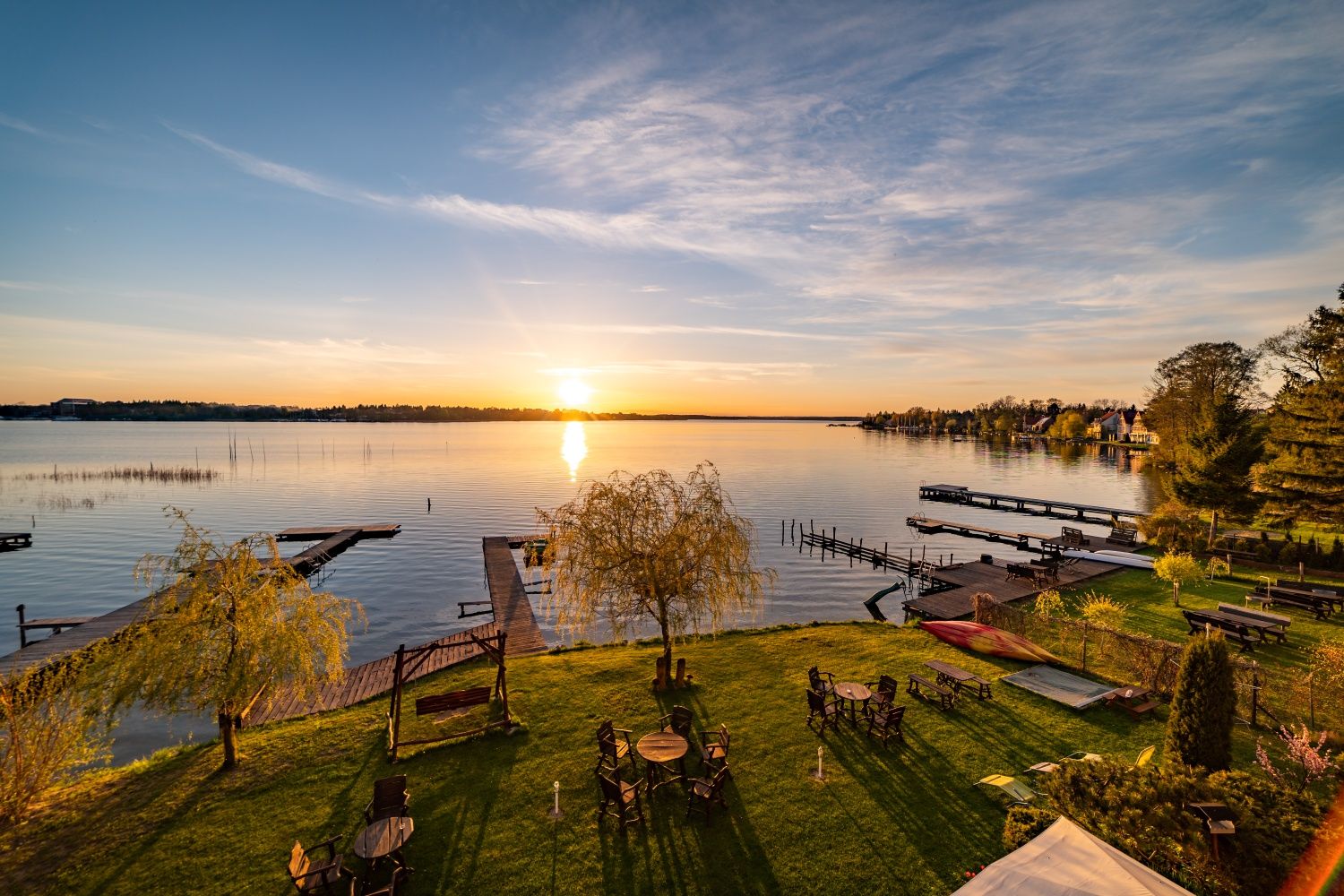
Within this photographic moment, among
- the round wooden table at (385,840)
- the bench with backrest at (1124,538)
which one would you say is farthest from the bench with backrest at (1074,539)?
the round wooden table at (385,840)

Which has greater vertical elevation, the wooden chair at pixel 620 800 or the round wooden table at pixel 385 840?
the round wooden table at pixel 385 840

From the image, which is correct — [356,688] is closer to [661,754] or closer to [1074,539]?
[661,754]

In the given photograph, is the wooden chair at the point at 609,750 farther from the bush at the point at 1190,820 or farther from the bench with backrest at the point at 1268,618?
the bench with backrest at the point at 1268,618

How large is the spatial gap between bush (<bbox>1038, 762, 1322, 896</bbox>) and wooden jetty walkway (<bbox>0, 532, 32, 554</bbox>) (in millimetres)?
75849

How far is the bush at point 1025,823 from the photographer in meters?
9.57

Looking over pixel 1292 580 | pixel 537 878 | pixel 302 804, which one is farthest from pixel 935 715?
pixel 1292 580

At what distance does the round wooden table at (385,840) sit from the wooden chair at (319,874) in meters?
0.36

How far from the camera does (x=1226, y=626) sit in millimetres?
21656

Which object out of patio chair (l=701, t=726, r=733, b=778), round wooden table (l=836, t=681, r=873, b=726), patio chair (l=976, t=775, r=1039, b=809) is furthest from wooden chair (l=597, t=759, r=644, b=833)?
patio chair (l=976, t=775, r=1039, b=809)

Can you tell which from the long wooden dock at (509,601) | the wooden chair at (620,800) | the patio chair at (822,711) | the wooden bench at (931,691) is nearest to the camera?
the wooden chair at (620,800)

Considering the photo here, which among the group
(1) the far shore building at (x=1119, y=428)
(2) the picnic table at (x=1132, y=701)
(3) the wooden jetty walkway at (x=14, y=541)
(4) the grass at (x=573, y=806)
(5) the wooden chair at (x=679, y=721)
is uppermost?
(1) the far shore building at (x=1119, y=428)

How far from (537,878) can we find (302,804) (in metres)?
6.12

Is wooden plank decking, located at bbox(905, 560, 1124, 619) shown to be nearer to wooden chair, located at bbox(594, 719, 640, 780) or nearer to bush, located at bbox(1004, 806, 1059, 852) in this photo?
bush, located at bbox(1004, 806, 1059, 852)

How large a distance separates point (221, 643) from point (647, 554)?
1102 centimetres
